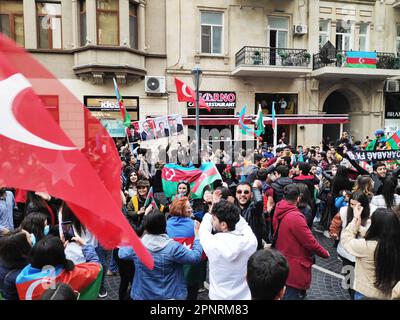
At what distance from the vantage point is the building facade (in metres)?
14.8

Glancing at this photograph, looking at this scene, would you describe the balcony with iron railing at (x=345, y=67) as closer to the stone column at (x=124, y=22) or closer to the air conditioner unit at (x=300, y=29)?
the air conditioner unit at (x=300, y=29)

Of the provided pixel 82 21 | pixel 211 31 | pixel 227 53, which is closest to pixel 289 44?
pixel 227 53

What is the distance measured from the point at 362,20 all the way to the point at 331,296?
709 inches

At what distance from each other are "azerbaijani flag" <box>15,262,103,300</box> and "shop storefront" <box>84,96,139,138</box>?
13147 millimetres

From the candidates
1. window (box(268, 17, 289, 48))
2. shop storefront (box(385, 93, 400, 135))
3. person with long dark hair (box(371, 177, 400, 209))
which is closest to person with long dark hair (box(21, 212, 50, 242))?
person with long dark hair (box(371, 177, 400, 209))

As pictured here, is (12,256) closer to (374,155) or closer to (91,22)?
(374,155)

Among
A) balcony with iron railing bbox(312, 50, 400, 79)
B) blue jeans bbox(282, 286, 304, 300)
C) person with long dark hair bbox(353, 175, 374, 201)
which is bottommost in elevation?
blue jeans bbox(282, 286, 304, 300)

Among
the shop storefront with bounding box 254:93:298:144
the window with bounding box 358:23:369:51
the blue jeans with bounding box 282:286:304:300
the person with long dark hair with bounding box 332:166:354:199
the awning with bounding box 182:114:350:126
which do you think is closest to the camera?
the blue jeans with bounding box 282:286:304:300

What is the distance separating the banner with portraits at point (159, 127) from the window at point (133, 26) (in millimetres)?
6615

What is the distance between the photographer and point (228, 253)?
102 inches

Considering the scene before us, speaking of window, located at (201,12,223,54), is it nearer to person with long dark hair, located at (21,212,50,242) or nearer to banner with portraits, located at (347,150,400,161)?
banner with portraits, located at (347,150,400,161)

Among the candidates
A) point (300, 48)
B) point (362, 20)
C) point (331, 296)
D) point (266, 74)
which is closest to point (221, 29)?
point (266, 74)

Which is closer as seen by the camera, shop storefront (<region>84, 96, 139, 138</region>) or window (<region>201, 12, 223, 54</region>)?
shop storefront (<region>84, 96, 139, 138</region>)

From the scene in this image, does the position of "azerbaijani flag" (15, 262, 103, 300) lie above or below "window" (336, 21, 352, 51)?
below
